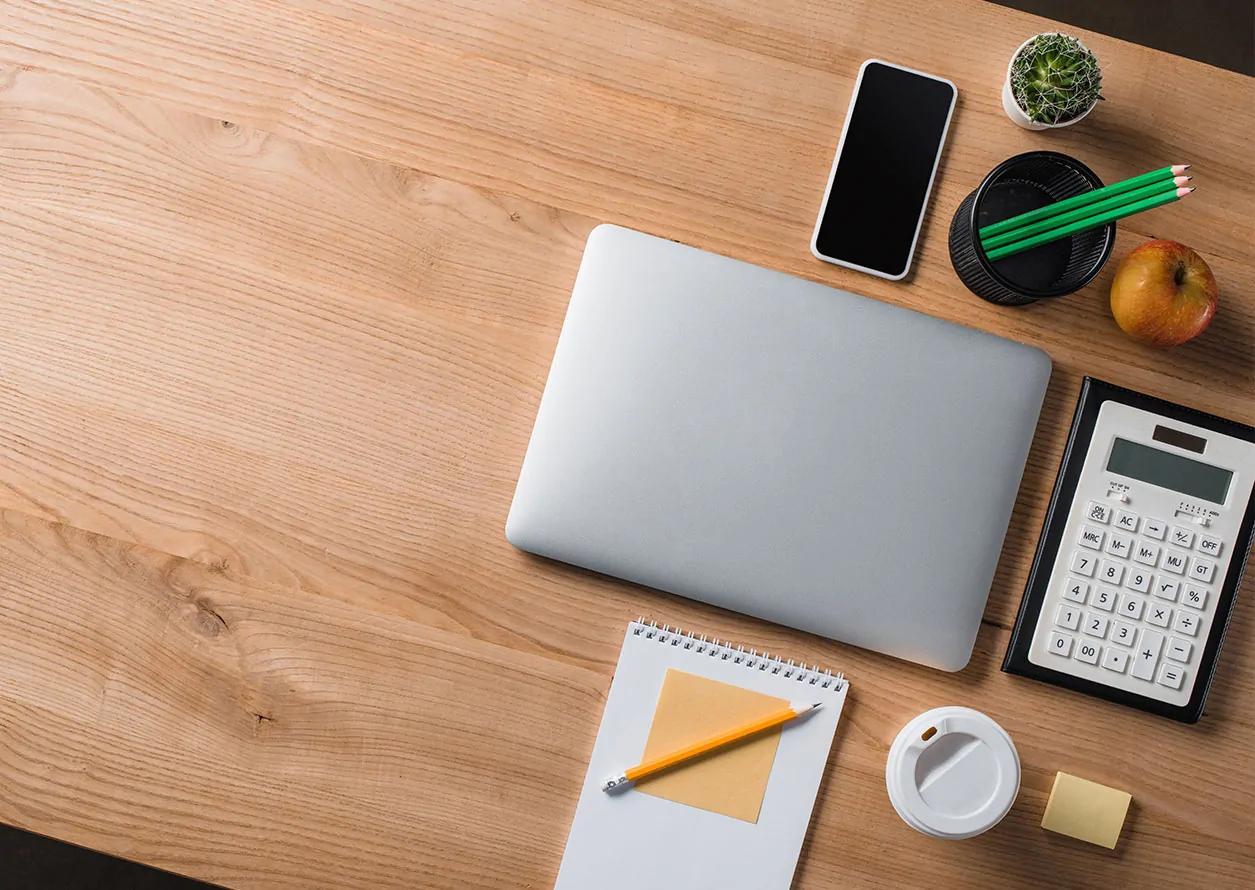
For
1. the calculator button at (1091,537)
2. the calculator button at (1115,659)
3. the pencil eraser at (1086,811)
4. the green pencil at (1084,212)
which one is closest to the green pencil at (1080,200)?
the green pencil at (1084,212)

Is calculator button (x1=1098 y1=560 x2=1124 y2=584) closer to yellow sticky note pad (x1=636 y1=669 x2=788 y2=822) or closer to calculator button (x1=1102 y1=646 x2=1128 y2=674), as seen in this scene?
calculator button (x1=1102 y1=646 x2=1128 y2=674)

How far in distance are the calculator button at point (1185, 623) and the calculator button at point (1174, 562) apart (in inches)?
1.4

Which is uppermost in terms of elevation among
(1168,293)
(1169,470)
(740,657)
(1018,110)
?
(1018,110)

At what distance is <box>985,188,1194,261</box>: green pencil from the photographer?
0.69m

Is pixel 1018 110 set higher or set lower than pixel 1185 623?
higher

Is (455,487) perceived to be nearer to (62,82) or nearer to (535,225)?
(535,225)

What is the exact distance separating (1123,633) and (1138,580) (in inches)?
1.8

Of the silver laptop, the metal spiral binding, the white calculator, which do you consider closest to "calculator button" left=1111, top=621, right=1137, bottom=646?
the white calculator

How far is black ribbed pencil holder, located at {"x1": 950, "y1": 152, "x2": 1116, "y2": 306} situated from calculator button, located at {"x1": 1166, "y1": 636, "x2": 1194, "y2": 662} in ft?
1.03

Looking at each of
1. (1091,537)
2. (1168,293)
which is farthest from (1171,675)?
(1168,293)

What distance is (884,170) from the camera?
0.78 m

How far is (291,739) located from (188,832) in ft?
0.37

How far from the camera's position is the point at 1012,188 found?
76 cm

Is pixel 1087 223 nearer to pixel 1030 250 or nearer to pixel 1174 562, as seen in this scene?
pixel 1030 250
